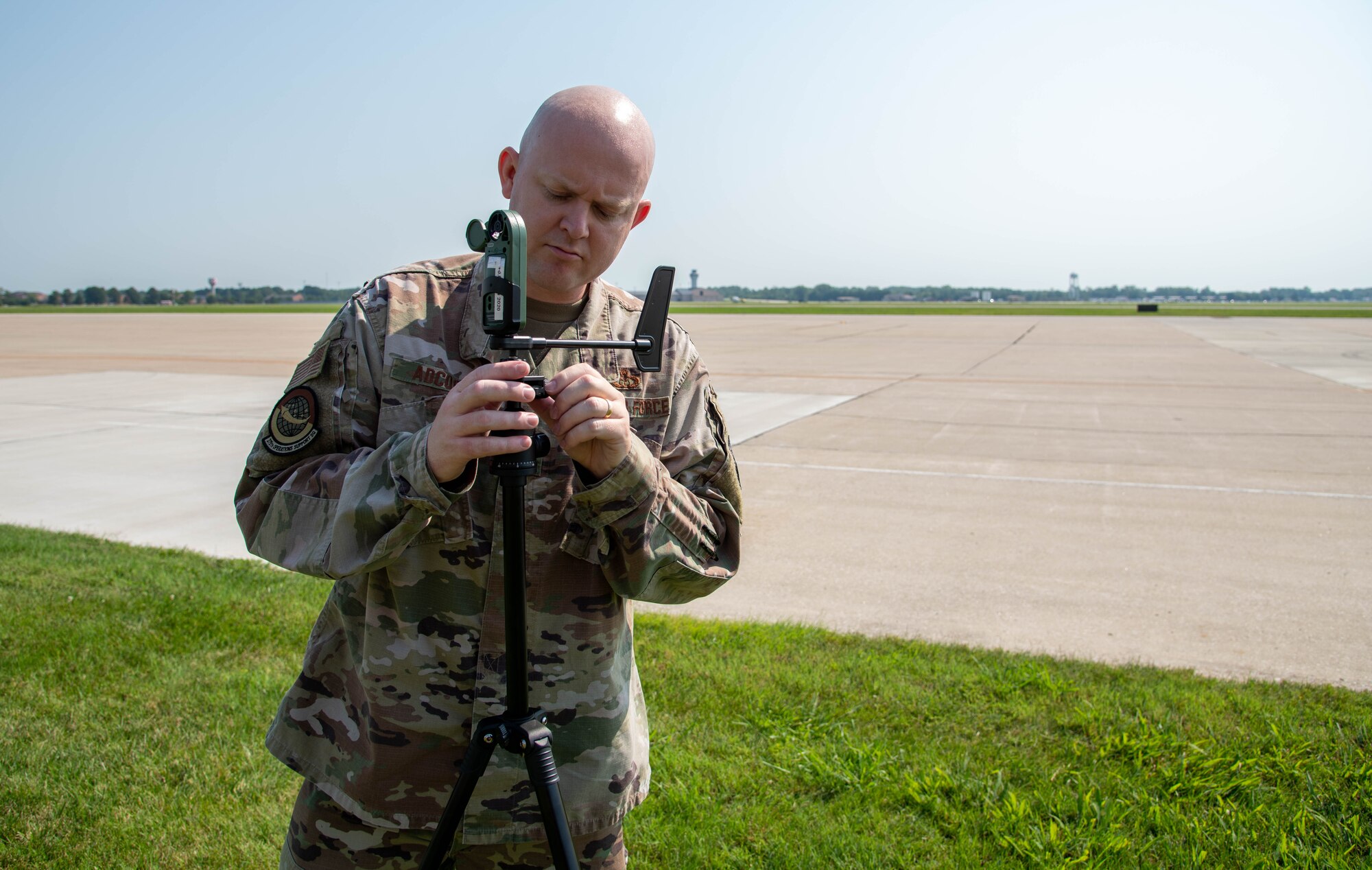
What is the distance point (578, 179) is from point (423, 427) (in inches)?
17.7

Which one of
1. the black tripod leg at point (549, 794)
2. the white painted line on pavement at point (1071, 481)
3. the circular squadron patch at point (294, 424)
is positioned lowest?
the white painted line on pavement at point (1071, 481)

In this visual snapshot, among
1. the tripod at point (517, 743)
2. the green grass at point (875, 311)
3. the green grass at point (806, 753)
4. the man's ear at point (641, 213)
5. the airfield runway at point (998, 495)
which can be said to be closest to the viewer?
the tripod at point (517, 743)

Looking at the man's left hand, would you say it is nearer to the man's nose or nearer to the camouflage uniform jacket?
the camouflage uniform jacket

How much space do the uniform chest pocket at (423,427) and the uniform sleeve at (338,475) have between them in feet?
0.08

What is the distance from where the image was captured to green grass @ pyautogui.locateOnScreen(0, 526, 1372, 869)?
3.04 meters

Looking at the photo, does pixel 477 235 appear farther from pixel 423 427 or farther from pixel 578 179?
pixel 423 427

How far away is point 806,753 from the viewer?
359 cm

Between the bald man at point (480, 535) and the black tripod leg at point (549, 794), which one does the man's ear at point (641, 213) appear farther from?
the black tripod leg at point (549, 794)

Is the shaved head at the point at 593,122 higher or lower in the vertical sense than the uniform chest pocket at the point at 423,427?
higher

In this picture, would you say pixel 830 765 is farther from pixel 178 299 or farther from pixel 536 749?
pixel 178 299

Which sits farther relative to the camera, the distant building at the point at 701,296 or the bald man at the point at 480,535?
the distant building at the point at 701,296

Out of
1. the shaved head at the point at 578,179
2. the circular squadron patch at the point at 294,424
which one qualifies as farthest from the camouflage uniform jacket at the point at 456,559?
the shaved head at the point at 578,179

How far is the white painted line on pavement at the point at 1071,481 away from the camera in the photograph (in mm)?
8391

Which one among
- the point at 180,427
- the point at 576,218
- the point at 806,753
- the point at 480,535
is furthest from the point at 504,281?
the point at 180,427
